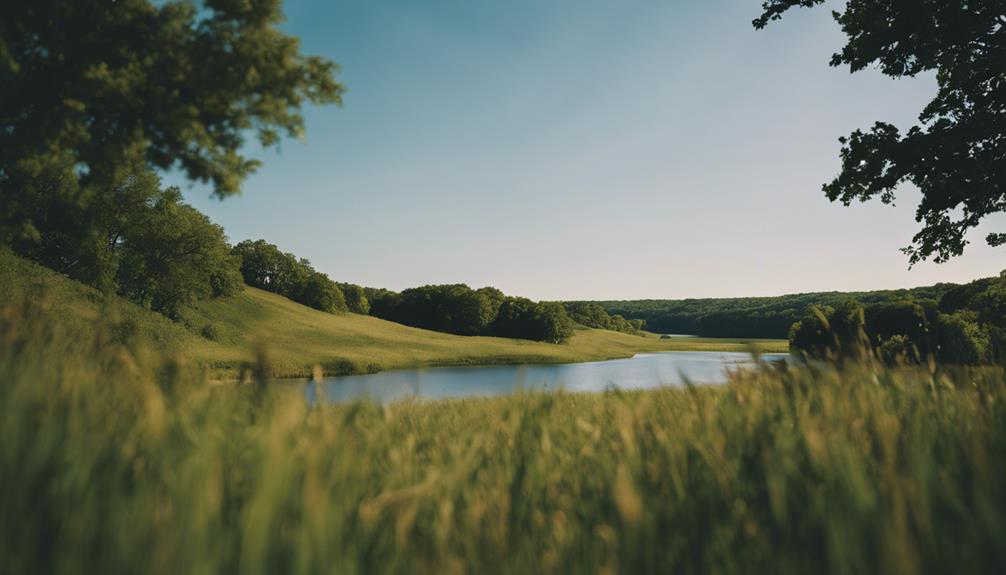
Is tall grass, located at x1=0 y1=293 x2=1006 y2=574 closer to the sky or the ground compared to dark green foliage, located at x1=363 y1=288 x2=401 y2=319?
closer to the ground

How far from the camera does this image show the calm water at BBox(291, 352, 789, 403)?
3.63 meters

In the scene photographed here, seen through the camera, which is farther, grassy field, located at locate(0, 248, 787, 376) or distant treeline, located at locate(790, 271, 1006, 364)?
grassy field, located at locate(0, 248, 787, 376)

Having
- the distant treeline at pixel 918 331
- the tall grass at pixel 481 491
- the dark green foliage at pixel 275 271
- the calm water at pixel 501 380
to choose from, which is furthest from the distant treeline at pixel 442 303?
the tall grass at pixel 481 491

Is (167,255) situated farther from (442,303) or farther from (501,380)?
(442,303)

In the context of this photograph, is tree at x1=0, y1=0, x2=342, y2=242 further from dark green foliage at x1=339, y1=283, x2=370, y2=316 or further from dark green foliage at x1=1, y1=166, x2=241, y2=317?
dark green foliage at x1=339, y1=283, x2=370, y2=316

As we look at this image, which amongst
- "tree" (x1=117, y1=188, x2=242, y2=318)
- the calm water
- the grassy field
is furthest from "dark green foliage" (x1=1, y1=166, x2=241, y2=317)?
the calm water

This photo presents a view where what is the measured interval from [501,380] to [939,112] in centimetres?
4090

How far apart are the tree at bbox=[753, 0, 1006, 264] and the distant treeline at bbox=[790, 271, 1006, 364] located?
3105 millimetres

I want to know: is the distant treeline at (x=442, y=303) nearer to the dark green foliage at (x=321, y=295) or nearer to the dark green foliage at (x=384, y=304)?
the dark green foliage at (x=321, y=295)

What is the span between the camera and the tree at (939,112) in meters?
13.3

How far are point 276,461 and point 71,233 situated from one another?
6240cm

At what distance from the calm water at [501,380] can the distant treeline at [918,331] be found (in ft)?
1.58

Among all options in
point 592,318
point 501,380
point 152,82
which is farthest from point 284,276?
point 152,82

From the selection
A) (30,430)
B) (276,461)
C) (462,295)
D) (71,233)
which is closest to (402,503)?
(276,461)
